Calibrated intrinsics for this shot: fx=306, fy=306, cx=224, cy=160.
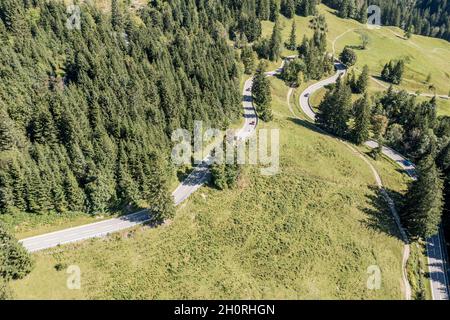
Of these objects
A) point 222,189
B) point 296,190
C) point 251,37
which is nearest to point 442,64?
point 251,37

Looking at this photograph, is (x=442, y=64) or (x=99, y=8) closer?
(x=99, y=8)

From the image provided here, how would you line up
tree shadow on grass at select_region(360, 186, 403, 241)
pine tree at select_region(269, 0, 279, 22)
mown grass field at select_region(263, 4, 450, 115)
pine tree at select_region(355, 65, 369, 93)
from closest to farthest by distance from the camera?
tree shadow on grass at select_region(360, 186, 403, 241)
pine tree at select_region(355, 65, 369, 93)
mown grass field at select_region(263, 4, 450, 115)
pine tree at select_region(269, 0, 279, 22)

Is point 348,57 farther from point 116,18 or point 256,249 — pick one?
point 256,249

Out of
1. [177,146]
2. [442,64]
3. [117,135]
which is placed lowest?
[442,64]

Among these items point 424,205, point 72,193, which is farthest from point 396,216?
point 72,193

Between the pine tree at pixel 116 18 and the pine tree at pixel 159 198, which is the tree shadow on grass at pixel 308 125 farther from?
the pine tree at pixel 116 18

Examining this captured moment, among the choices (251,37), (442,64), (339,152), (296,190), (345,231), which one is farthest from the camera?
(442,64)

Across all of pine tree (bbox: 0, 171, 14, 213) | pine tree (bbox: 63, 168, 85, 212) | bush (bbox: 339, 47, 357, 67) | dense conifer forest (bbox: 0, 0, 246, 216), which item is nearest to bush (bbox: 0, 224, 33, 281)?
pine tree (bbox: 0, 171, 14, 213)

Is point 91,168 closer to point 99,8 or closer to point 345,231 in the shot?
point 345,231

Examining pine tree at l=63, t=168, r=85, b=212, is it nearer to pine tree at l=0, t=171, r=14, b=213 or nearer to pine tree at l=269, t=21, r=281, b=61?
pine tree at l=0, t=171, r=14, b=213
